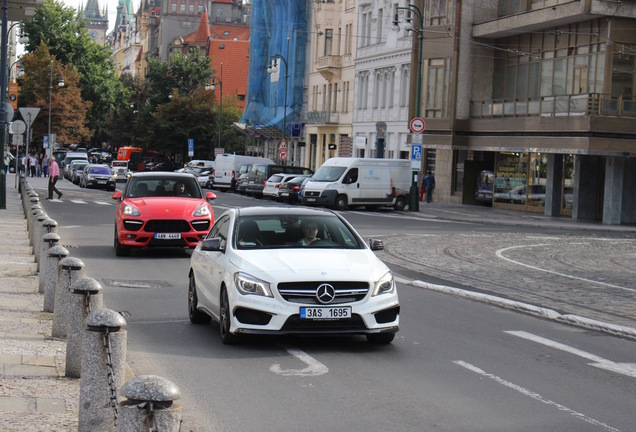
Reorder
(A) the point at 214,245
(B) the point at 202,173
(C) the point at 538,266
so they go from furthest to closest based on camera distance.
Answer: (B) the point at 202,173
(C) the point at 538,266
(A) the point at 214,245

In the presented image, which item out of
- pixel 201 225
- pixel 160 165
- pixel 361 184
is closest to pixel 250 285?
pixel 201 225

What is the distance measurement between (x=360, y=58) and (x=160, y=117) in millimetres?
37053

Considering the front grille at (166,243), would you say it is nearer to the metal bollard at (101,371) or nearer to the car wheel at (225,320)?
the car wheel at (225,320)

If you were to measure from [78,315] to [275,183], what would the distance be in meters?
46.8

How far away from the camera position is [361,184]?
47.2m

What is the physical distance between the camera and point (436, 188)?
5750 centimetres

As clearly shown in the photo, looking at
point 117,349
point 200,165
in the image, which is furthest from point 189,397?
point 200,165

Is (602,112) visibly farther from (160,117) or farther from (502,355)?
(160,117)

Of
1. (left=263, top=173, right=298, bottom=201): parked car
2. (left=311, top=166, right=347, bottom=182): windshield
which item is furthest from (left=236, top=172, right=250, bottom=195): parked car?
(left=311, top=166, right=347, bottom=182): windshield

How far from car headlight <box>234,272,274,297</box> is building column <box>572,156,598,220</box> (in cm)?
3638

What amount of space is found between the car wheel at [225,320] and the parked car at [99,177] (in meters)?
55.2

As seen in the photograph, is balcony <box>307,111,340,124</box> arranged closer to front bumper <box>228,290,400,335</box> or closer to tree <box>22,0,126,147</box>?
tree <box>22,0,126,147</box>

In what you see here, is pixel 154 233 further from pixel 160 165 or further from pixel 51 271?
pixel 160 165

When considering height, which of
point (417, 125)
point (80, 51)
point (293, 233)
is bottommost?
point (293, 233)
